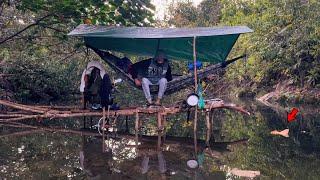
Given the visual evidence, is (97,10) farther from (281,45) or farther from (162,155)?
(281,45)

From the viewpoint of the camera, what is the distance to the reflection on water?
4605 millimetres

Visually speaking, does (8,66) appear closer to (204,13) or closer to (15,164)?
(15,164)

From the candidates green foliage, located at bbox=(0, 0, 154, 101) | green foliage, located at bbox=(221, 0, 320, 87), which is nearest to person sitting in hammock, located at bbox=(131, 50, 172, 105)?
green foliage, located at bbox=(0, 0, 154, 101)

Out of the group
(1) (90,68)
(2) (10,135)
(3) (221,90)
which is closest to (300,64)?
(3) (221,90)

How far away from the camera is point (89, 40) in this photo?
7738 mm

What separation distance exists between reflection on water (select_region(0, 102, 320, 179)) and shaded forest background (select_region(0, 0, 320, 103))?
2067 millimetres

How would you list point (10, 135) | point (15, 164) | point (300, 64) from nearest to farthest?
point (15, 164)
point (10, 135)
point (300, 64)

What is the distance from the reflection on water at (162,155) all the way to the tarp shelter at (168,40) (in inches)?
60.1

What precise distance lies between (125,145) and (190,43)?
2096 millimetres

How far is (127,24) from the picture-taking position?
31.2 ft

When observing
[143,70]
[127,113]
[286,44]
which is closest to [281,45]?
[286,44]

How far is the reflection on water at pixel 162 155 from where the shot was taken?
461cm

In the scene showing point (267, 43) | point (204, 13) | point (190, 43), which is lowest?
point (190, 43)

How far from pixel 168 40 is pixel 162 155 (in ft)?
7.97
